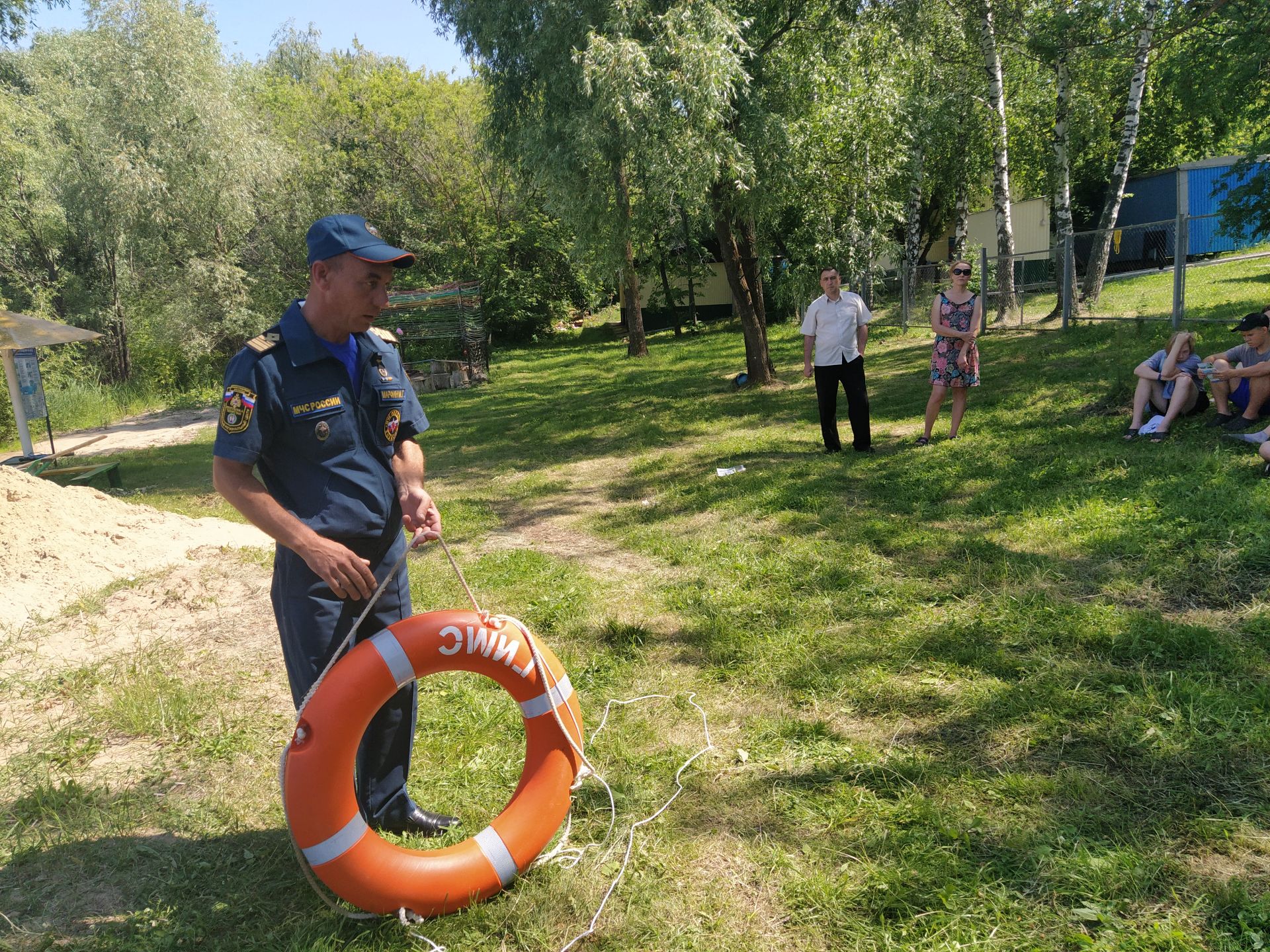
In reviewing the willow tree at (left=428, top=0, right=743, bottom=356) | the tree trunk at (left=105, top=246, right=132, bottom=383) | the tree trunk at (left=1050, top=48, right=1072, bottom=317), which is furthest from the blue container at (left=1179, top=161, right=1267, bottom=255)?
the tree trunk at (left=105, top=246, right=132, bottom=383)

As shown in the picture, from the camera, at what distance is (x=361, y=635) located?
9.78 feet

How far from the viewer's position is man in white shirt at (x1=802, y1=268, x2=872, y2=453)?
8.03 meters

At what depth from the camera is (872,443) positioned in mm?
8914

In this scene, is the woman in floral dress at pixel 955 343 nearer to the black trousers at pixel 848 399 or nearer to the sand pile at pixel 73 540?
the black trousers at pixel 848 399

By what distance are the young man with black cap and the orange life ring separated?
21.2 feet

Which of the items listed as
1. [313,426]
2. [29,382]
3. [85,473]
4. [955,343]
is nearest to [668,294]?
[29,382]

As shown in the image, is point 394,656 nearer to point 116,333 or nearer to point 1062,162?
point 1062,162

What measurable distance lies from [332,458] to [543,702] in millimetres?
1118

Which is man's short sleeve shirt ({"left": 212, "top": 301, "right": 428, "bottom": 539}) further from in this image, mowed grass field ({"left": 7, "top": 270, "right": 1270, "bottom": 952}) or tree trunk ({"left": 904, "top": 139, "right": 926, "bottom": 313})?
tree trunk ({"left": 904, "top": 139, "right": 926, "bottom": 313})

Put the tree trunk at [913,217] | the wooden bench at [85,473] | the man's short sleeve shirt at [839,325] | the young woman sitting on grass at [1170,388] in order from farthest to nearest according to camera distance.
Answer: the tree trunk at [913,217]
the wooden bench at [85,473]
the man's short sleeve shirt at [839,325]
the young woman sitting on grass at [1170,388]

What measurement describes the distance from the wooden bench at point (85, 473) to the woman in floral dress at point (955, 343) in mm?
10009

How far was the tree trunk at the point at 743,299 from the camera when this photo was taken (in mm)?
13305

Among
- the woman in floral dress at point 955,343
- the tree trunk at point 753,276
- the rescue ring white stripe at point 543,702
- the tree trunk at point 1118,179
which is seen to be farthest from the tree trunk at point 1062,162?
the rescue ring white stripe at point 543,702

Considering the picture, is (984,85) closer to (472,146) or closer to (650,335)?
(650,335)
